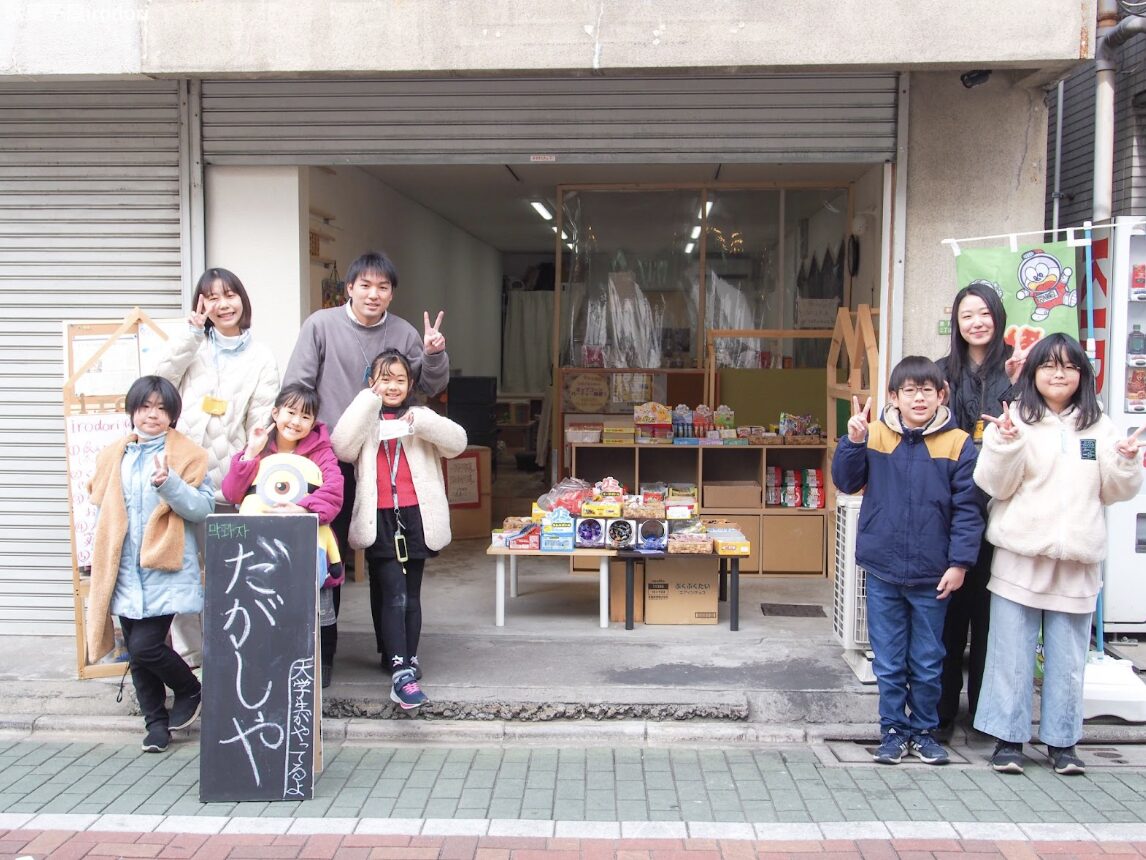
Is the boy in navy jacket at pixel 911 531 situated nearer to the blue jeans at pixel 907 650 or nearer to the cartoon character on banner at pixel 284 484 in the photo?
the blue jeans at pixel 907 650

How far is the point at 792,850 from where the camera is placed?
12.6 feet

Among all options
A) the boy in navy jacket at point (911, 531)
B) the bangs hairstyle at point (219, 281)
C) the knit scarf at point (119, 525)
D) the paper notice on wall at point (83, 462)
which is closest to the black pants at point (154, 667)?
the knit scarf at point (119, 525)

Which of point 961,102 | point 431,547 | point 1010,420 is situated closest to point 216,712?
point 431,547

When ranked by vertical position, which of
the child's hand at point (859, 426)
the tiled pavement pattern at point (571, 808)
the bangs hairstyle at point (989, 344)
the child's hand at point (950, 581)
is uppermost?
the bangs hairstyle at point (989, 344)

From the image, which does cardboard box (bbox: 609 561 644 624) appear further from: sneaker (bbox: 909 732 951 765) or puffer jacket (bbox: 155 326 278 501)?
puffer jacket (bbox: 155 326 278 501)

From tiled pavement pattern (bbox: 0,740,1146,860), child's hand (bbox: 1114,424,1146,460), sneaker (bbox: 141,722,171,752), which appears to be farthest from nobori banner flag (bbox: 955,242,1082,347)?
sneaker (bbox: 141,722,171,752)

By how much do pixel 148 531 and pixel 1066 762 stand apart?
423 cm

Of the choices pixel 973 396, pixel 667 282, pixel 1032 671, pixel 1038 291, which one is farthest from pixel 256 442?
pixel 667 282

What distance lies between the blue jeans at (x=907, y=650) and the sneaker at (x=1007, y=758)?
0.29 meters

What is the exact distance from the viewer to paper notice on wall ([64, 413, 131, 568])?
5293 millimetres

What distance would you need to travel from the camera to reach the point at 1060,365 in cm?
429

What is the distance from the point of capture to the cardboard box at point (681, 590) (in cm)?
623

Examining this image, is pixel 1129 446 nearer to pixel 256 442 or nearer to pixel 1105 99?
pixel 1105 99

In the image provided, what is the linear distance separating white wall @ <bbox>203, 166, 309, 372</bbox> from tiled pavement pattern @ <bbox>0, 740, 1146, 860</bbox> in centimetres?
258
